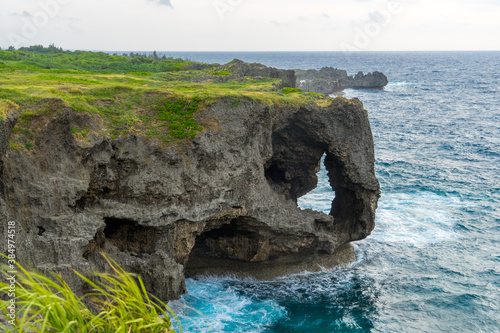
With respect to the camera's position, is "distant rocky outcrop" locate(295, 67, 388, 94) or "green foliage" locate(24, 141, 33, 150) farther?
"distant rocky outcrop" locate(295, 67, 388, 94)

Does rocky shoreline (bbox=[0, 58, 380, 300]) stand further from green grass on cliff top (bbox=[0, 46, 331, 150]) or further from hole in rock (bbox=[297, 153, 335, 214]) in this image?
hole in rock (bbox=[297, 153, 335, 214])

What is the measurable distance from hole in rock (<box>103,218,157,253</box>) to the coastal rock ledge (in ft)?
0.20

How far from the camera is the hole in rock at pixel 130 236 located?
2398cm

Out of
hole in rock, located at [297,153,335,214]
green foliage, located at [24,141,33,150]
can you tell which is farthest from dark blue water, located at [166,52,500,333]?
green foliage, located at [24,141,33,150]

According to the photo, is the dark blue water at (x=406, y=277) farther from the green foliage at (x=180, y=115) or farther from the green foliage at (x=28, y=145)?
the green foliage at (x=28, y=145)

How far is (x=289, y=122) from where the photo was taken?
29297mm

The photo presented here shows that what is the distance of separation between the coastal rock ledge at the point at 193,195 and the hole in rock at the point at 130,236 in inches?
2.4

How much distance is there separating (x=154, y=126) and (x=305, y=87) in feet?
307

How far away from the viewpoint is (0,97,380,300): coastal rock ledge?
1980 centimetres

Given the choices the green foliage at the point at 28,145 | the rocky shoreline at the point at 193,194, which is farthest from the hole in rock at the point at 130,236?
the green foliage at the point at 28,145

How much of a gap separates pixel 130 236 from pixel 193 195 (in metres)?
4.30

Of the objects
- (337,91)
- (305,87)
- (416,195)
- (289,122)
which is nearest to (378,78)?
(337,91)

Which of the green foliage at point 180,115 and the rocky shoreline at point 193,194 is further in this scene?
the green foliage at point 180,115

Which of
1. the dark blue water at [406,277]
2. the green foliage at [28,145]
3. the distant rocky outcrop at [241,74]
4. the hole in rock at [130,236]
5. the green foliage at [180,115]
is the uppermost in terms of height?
the distant rocky outcrop at [241,74]
